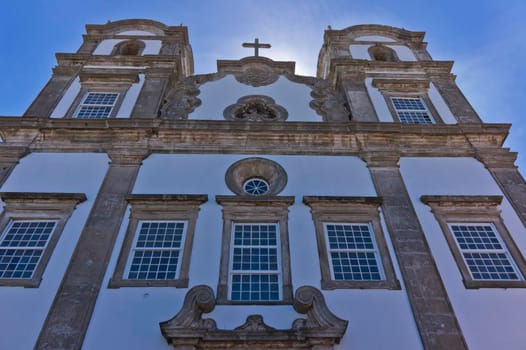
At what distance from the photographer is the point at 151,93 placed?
15.2 m

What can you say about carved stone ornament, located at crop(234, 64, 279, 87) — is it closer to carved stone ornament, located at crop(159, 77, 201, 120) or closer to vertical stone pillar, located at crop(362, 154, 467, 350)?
carved stone ornament, located at crop(159, 77, 201, 120)

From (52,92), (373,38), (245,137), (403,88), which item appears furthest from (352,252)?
(373,38)

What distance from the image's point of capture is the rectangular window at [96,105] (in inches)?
575

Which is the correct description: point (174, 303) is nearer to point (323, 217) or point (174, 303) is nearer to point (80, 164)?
point (323, 217)

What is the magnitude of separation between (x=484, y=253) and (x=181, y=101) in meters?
10.8

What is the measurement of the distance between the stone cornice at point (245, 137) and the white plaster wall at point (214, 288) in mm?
1000

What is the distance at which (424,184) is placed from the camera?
11969mm

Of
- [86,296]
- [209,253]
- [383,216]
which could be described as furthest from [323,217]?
[86,296]

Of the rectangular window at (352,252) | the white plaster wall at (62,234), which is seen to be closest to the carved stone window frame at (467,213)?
the rectangular window at (352,252)

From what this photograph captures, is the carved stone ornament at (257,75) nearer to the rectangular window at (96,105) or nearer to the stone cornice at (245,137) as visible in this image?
the stone cornice at (245,137)

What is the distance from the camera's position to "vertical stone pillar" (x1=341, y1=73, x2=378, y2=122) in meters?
14.4

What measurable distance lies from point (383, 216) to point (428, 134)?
4.06m

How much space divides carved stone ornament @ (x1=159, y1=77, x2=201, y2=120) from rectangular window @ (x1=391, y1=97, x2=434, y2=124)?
725 cm

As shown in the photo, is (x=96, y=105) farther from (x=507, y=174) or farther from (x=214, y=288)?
(x=507, y=174)
